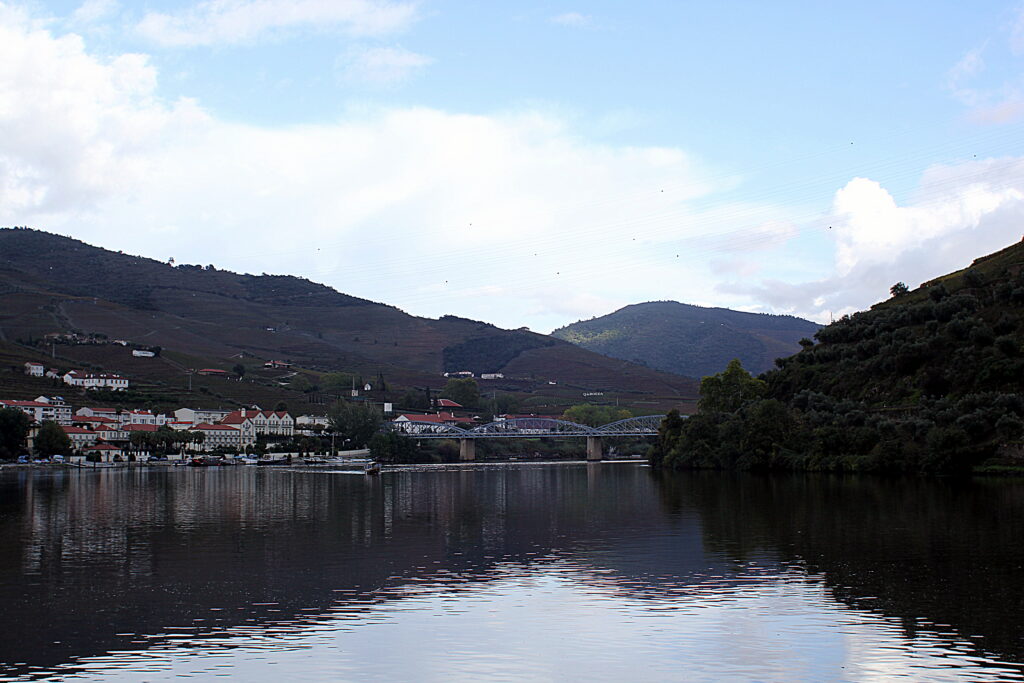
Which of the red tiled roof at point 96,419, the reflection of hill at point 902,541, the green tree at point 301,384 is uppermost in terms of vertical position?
the green tree at point 301,384

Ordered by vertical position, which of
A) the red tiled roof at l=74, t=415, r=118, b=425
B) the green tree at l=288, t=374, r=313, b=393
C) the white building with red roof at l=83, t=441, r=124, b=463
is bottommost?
the white building with red roof at l=83, t=441, r=124, b=463

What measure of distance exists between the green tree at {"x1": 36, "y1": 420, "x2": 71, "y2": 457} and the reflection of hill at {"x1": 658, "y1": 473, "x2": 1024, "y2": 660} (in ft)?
221

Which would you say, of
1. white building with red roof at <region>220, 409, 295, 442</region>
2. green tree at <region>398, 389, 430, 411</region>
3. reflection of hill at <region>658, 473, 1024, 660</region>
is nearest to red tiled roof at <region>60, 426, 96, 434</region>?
white building with red roof at <region>220, 409, 295, 442</region>

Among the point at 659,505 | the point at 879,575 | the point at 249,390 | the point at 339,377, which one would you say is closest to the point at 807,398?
the point at 659,505

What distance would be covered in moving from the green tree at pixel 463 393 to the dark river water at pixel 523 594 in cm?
Answer: 13679

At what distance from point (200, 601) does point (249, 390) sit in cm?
13636

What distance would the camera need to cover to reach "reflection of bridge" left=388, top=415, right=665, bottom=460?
130 m

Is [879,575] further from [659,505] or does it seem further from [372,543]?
[659,505]

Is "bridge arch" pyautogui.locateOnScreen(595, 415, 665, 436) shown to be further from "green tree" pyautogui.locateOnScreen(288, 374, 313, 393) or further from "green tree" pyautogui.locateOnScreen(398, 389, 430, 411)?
"green tree" pyautogui.locateOnScreen(288, 374, 313, 393)

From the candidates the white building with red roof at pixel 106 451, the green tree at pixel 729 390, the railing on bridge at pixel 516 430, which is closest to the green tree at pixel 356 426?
the railing on bridge at pixel 516 430

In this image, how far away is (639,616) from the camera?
1786 cm

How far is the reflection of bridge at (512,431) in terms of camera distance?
425 feet

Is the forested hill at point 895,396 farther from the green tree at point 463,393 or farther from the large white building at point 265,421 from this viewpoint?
the green tree at point 463,393

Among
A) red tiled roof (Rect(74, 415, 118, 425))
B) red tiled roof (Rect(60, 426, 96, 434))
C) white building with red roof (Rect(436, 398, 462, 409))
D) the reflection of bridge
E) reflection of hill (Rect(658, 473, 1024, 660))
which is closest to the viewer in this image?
reflection of hill (Rect(658, 473, 1024, 660))
